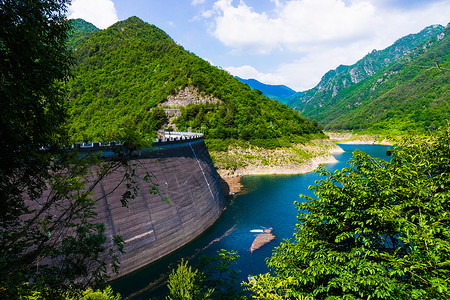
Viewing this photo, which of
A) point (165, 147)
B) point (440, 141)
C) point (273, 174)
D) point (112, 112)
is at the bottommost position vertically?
point (273, 174)

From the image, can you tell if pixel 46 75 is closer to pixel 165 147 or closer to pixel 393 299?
pixel 393 299

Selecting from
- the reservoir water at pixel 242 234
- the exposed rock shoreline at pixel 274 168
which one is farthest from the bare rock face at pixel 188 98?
the reservoir water at pixel 242 234

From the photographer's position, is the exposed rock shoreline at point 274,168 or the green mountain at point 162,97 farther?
the green mountain at point 162,97

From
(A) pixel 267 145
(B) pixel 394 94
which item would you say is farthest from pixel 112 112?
(B) pixel 394 94

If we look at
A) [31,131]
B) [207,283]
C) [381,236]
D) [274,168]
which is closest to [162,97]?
[274,168]

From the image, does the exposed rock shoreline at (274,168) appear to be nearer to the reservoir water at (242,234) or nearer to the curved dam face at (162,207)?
the reservoir water at (242,234)

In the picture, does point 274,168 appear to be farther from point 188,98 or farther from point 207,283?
point 207,283
